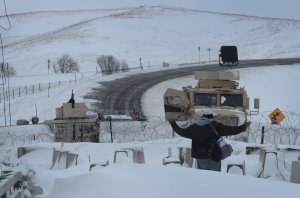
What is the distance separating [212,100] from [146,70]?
47.3 m

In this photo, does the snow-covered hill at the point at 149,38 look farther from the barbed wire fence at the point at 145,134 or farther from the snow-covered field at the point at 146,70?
the barbed wire fence at the point at 145,134

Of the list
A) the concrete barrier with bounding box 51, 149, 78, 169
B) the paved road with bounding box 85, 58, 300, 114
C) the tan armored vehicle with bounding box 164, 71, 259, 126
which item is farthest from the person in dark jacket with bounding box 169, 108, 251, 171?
the paved road with bounding box 85, 58, 300, 114

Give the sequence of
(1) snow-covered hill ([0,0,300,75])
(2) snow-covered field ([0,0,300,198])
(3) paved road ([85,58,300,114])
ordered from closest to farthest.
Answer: (2) snow-covered field ([0,0,300,198]) < (3) paved road ([85,58,300,114]) < (1) snow-covered hill ([0,0,300,75])

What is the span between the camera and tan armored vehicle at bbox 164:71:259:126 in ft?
55.9

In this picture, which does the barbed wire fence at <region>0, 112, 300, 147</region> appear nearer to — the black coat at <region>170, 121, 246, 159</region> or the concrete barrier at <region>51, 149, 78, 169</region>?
the concrete barrier at <region>51, 149, 78, 169</region>

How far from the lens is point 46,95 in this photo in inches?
1713

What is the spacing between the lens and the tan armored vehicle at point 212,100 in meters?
17.0

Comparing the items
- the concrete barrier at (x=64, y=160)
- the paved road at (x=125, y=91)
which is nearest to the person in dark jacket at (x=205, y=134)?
the concrete barrier at (x=64, y=160)

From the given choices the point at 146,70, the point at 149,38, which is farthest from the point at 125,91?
the point at 149,38

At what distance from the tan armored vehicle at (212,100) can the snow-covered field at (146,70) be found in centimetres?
278

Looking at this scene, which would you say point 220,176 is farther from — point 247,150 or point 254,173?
point 247,150

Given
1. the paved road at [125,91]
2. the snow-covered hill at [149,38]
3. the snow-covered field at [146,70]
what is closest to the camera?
the snow-covered field at [146,70]

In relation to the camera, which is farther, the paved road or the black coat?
the paved road

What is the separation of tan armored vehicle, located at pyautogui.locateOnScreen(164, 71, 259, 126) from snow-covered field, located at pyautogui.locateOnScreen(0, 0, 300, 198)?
2.78 m
